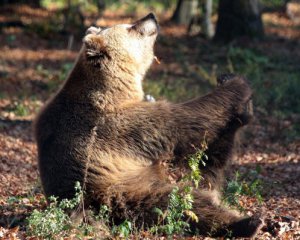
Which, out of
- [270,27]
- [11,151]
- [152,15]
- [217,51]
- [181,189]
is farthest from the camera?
[270,27]

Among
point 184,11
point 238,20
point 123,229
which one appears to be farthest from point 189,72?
point 123,229

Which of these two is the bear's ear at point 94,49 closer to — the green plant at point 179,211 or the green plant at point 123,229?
the green plant at point 179,211

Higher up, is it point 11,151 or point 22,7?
point 22,7

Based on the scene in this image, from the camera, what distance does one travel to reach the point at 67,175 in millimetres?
6180

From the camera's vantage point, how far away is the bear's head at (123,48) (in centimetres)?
670

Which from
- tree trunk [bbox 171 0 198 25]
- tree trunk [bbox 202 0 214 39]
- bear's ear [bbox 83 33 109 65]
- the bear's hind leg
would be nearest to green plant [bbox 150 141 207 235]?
the bear's hind leg

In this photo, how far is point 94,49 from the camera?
22.0ft

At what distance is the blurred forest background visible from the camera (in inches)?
315

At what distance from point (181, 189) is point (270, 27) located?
16.2m

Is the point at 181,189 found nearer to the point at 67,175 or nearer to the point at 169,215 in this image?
the point at 169,215

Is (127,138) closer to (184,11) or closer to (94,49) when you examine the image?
(94,49)

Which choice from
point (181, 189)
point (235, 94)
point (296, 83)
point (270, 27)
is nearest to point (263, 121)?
point (296, 83)

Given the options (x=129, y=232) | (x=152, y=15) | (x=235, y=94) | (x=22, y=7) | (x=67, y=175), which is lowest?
(x=129, y=232)

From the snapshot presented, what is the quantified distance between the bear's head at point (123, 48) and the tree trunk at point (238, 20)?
1038 centimetres
